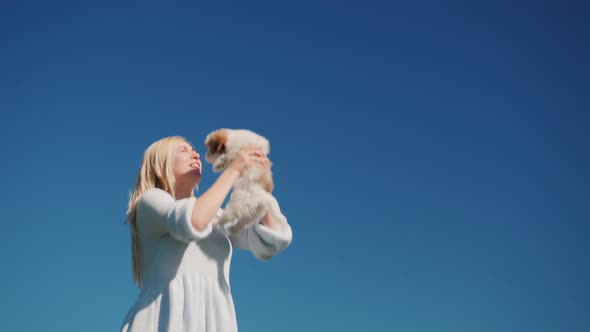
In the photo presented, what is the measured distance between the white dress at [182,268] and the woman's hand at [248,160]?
334 millimetres

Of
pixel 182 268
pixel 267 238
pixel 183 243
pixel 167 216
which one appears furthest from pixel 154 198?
pixel 267 238

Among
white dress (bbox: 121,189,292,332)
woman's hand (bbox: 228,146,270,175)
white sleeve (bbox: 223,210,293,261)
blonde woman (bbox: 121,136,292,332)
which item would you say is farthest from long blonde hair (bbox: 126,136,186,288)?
woman's hand (bbox: 228,146,270,175)

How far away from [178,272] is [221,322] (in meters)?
0.38

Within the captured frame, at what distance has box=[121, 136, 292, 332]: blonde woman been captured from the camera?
3.37m

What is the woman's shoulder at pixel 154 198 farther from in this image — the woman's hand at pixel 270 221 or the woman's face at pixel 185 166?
the woman's hand at pixel 270 221

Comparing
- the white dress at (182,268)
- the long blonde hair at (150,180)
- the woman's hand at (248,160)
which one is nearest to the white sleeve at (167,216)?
the white dress at (182,268)

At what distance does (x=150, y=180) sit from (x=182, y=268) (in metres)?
0.64

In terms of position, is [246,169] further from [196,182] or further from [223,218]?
[196,182]


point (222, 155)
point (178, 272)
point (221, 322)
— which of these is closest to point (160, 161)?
point (222, 155)

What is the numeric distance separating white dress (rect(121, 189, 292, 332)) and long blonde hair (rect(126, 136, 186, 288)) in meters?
0.17

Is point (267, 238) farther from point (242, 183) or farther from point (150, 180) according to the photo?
point (150, 180)

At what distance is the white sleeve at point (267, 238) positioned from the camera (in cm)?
361

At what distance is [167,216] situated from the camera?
3420 mm

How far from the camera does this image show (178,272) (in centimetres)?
354
